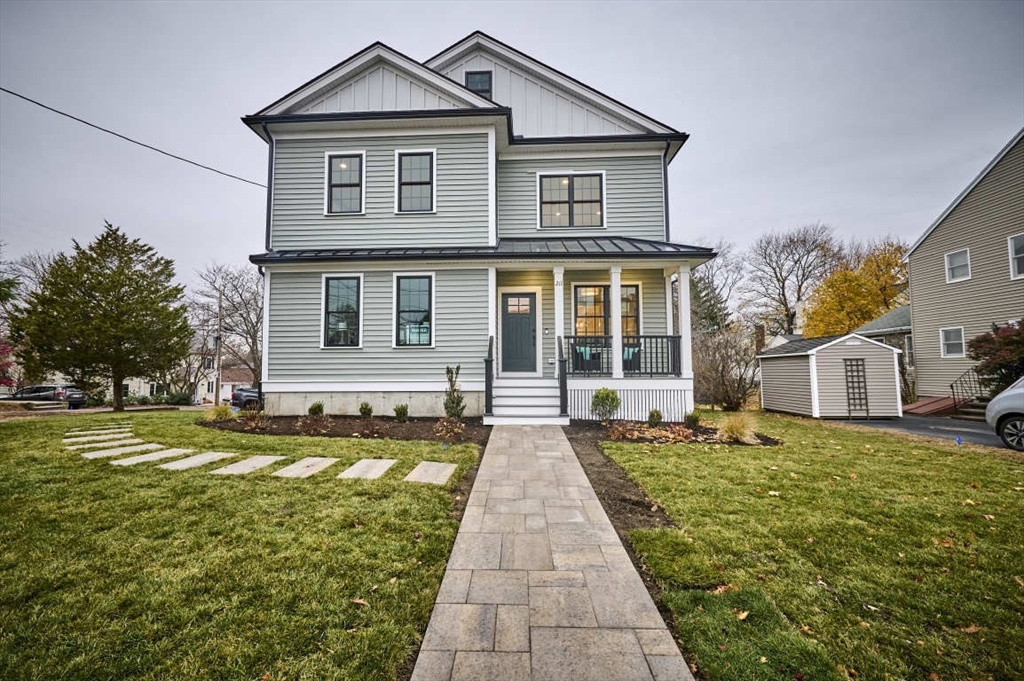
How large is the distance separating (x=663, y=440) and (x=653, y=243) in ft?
18.9

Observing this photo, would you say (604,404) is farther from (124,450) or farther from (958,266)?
(958,266)

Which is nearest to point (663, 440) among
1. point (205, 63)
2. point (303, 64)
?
point (205, 63)

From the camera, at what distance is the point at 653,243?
1035 centimetres

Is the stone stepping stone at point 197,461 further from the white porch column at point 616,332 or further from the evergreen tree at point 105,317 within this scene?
the evergreen tree at point 105,317

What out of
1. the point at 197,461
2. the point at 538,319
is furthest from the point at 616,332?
the point at 197,461

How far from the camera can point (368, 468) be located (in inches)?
191

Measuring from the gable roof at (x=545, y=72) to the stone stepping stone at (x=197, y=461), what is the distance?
11.6m

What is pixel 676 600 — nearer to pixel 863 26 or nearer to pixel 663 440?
pixel 663 440

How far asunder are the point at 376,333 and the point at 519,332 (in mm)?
3844

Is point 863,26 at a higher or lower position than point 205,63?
lower

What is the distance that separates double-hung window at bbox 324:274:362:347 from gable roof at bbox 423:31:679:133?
23.3 feet

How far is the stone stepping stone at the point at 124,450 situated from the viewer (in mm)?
5109

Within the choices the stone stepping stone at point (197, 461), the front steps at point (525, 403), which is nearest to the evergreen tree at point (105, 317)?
the stone stepping stone at point (197, 461)

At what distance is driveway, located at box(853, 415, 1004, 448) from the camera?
8.20m
